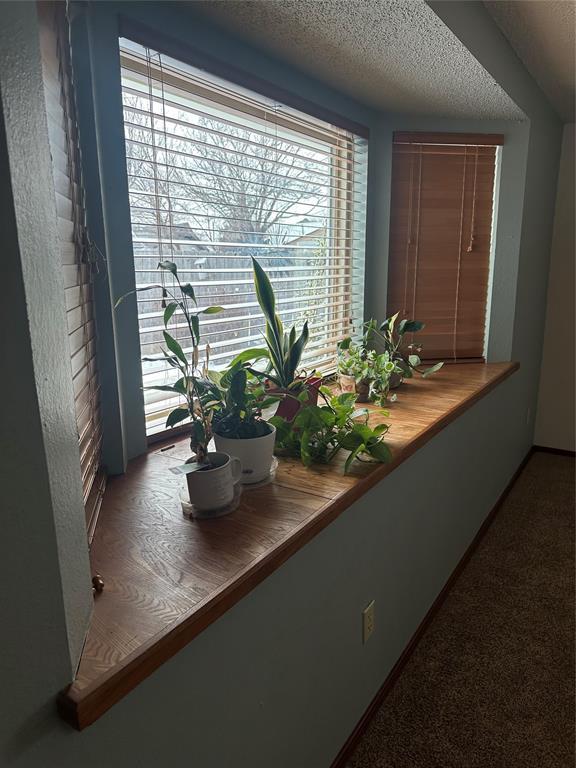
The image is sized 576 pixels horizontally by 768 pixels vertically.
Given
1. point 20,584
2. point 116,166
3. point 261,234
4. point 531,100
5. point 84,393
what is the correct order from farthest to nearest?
1. point 531,100
2. point 261,234
3. point 116,166
4. point 84,393
5. point 20,584

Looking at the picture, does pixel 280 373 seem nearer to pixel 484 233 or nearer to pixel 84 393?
pixel 84 393

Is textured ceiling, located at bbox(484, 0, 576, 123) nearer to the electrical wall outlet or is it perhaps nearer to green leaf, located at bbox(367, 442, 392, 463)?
green leaf, located at bbox(367, 442, 392, 463)

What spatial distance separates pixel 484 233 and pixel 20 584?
2.56 meters

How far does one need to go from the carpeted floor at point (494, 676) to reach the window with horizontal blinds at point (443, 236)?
3.51 ft

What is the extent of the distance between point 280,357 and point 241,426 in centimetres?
37

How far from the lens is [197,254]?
1.55 meters

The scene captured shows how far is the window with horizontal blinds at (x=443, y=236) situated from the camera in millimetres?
2463

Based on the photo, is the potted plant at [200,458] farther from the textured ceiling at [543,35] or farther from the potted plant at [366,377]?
the textured ceiling at [543,35]

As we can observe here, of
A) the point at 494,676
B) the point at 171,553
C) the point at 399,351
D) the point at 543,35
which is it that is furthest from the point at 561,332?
the point at 171,553

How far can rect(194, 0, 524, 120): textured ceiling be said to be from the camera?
136 cm

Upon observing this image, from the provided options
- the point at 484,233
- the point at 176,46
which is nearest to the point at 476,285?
the point at 484,233

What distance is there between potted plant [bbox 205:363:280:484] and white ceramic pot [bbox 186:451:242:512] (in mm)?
89

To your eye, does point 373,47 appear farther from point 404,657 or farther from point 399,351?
point 404,657

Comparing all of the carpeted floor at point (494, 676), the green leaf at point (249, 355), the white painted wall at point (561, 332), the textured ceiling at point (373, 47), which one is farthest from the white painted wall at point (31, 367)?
the white painted wall at point (561, 332)
